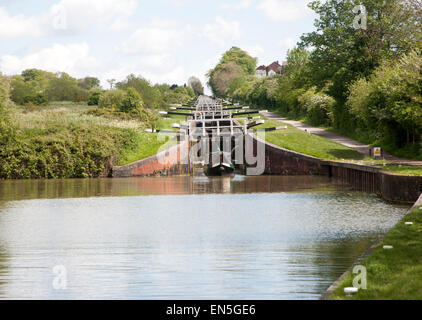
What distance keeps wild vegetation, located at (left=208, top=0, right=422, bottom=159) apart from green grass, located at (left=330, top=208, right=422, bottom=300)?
54.4ft

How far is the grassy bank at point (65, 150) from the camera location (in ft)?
121

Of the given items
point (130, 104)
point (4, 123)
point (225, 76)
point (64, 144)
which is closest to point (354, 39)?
point (130, 104)

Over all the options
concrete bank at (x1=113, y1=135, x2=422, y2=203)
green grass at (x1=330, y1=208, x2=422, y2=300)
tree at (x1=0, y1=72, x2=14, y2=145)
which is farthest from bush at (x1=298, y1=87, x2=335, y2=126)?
green grass at (x1=330, y1=208, x2=422, y2=300)

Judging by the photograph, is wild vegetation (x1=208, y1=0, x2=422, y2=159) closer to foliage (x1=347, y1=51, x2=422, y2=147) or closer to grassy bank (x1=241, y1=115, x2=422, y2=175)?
foliage (x1=347, y1=51, x2=422, y2=147)

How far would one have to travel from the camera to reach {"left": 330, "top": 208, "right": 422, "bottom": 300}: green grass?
26.2 ft

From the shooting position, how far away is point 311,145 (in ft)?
124

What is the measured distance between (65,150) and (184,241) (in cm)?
2306

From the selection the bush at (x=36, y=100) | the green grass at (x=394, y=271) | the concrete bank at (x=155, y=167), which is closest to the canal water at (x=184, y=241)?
the green grass at (x=394, y=271)

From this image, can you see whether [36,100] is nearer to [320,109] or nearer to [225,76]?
[320,109]

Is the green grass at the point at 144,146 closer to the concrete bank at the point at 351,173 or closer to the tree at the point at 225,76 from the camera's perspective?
the concrete bank at the point at 351,173

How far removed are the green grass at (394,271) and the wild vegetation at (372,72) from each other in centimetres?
1658
